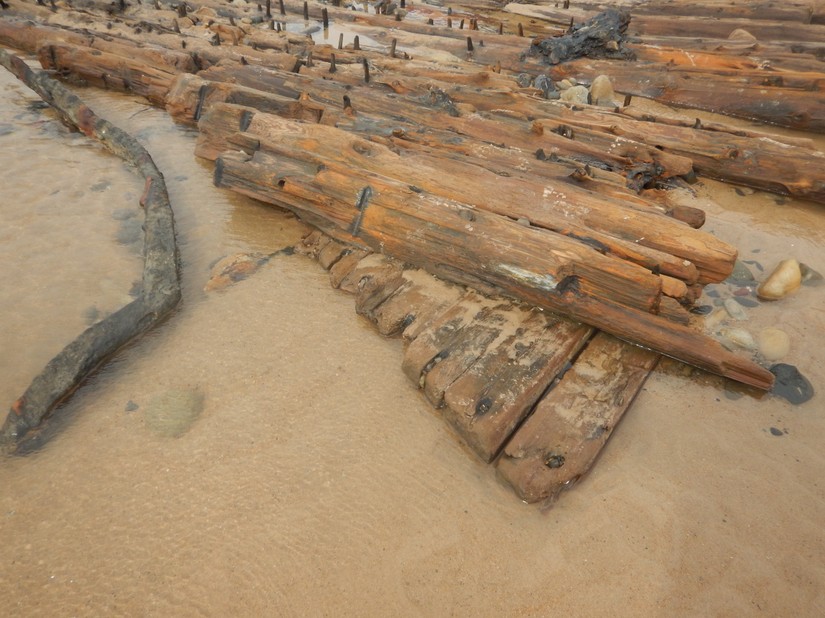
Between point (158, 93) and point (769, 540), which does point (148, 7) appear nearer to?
point (158, 93)

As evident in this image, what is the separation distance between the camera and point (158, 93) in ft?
28.5

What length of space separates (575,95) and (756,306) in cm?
539

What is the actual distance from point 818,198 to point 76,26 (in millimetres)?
14822

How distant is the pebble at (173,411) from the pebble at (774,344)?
14.6 feet

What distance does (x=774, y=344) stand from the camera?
4.11 m

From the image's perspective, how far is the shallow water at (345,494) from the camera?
2.73 meters

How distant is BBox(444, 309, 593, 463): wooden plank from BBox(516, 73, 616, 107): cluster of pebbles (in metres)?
5.81

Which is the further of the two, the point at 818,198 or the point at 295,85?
the point at 295,85

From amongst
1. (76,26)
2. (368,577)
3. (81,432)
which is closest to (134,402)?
(81,432)

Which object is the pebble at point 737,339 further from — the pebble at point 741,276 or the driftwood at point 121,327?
the driftwood at point 121,327

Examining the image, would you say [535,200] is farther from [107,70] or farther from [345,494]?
[107,70]

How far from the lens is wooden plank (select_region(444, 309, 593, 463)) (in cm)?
333

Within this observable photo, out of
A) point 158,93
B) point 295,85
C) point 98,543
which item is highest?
point 295,85

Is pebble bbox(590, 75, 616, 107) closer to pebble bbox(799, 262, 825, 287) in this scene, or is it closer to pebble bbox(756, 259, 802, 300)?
pebble bbox(799, 262, 825, 287)
